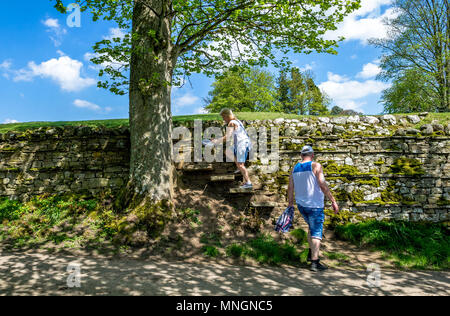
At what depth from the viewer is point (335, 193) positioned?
7762 millimetres

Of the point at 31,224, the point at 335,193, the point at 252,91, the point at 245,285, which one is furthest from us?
the point at 252,91

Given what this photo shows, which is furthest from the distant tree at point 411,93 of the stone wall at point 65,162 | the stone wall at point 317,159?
the stone wall at point 65,162

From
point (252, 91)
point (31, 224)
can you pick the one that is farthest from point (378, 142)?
point (252, 91)

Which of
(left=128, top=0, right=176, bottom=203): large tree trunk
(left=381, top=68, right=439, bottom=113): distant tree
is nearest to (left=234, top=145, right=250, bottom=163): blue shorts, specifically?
(left=128, top=0, right=176, bottom=203): large tree trunk

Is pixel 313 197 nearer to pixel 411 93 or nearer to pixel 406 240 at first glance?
pixel 406 240

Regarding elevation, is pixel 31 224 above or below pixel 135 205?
below

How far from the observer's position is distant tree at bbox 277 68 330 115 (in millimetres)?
35844

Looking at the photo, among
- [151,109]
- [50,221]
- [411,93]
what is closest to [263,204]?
[151,109]

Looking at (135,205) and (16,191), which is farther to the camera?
(16,191)

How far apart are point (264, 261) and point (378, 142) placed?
17.2 feet

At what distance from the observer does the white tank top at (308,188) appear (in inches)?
201

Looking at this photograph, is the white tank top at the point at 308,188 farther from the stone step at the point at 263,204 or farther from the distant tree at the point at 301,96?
the distant tree at the point at 301,96

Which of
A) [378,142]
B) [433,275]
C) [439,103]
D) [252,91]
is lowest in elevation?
[433,275]
